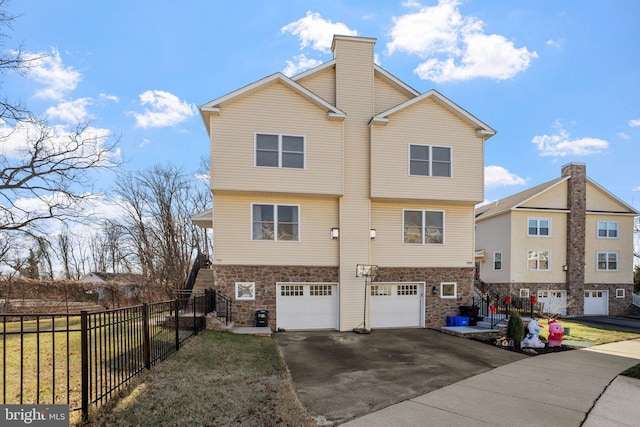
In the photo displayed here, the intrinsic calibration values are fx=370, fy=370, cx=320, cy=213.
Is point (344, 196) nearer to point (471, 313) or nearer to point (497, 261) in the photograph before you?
point (471, 313)

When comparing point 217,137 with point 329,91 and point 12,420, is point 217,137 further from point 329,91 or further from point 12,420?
point 12,420

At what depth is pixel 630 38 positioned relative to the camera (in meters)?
13.8

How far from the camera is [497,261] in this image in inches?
934

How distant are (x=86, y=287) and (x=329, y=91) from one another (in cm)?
1749

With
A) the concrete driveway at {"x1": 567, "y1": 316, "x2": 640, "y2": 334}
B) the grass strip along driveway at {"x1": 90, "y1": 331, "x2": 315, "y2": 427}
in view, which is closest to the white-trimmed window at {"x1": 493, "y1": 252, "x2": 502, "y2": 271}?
the concrete driveway at {"x1": 567, "y1": 316, "x2": 640, "y2": 334}

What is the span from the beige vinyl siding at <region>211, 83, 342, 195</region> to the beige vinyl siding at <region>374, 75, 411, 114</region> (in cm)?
239

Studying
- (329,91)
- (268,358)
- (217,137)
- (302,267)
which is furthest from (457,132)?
(268,358)

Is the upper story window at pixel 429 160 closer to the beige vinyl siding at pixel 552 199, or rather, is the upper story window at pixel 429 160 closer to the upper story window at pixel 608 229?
the beige vinyl siding at pixel 552 199

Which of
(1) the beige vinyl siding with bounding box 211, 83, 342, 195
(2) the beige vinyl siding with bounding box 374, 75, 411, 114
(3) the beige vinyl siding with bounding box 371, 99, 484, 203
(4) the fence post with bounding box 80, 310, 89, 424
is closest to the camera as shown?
(4) the fence post with bounding box 80, 310, 89, 424

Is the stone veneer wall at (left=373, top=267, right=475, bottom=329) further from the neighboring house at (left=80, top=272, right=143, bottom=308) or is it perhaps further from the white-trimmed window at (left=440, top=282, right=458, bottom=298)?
the neighboring house at (left=80, top=272, right=143, bottom=308)

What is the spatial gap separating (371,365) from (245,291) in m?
6.41

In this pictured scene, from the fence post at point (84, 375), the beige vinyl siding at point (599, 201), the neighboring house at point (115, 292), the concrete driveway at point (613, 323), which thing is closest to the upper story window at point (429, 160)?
the concrete driveway at point (613, 323)

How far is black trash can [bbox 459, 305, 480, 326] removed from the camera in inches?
590

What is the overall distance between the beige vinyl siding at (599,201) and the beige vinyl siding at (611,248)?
0.45 metres
